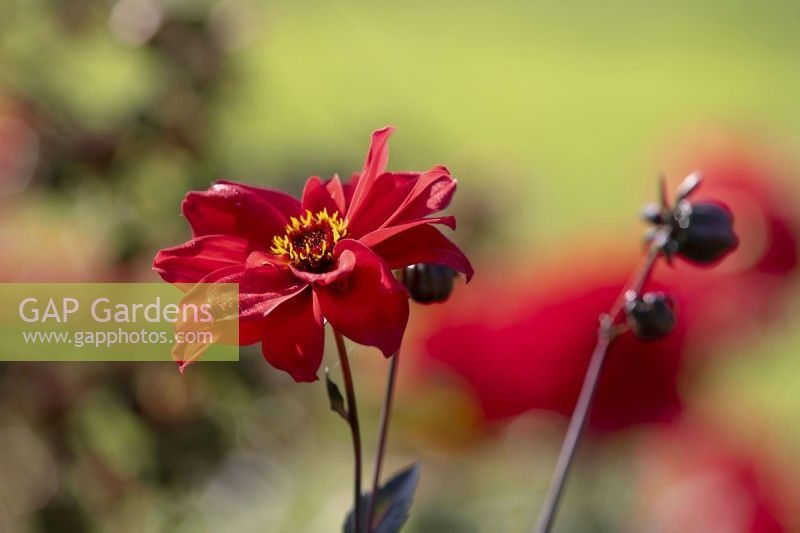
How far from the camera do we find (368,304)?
1.22ft

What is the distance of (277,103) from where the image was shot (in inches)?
123

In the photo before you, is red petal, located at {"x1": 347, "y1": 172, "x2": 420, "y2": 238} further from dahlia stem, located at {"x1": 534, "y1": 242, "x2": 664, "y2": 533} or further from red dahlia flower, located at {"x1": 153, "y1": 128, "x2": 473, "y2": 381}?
dahlia stem, located at {"x1": 534, "y1": 242, "x2": 664, "y2": 533}

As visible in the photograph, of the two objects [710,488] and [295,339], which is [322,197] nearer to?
[295,339]

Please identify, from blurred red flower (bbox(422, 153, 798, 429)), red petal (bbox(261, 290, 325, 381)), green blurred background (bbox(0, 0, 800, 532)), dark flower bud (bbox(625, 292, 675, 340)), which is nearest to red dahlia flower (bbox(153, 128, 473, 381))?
red petal (bbox(261, 290, 325, 381))

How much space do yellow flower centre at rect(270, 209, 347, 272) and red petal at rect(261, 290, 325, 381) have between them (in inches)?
1.1

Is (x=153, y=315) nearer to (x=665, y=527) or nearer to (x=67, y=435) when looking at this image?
(x=67, y=435)

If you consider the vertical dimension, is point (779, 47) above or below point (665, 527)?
above

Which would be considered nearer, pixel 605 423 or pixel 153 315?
pixel 153 315

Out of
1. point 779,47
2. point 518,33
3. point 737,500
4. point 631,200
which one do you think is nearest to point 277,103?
point 631,200

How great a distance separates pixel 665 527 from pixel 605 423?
0.43ft

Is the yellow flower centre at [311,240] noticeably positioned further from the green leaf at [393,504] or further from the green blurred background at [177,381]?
the green blurred background at [177,381]

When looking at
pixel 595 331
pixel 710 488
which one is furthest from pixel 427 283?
pixel 710 488

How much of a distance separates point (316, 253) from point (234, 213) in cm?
4

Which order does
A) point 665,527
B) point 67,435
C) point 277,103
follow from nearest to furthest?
point 67,435
point 665,527
point 277,103
